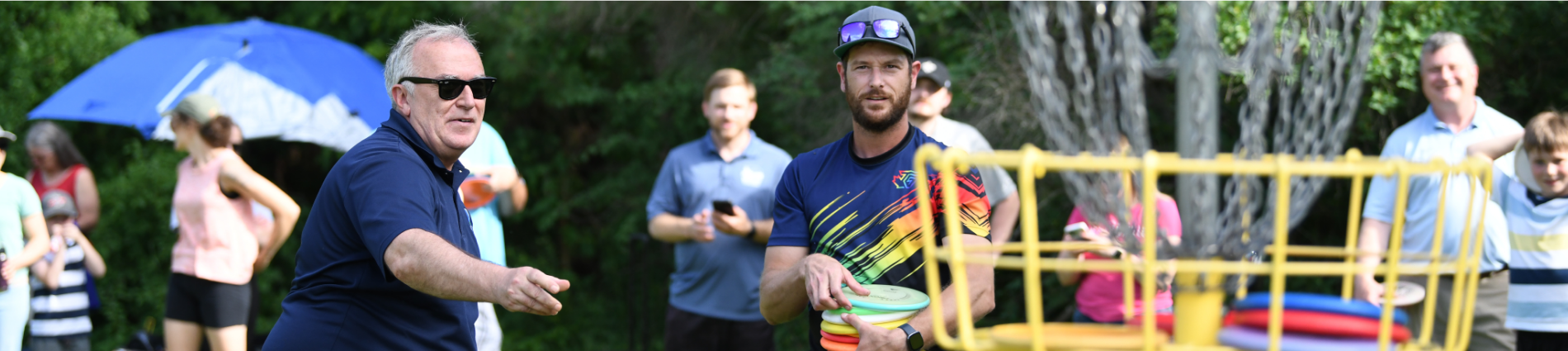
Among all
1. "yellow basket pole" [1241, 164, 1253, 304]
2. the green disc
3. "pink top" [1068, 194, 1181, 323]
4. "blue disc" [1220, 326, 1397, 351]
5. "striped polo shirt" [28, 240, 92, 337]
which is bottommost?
"striped polo shirt" [28, 240, 92, 337]

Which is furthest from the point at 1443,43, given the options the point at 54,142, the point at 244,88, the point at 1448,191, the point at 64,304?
the point at 54,142

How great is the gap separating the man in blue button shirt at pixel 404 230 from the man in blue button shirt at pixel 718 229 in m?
2.36

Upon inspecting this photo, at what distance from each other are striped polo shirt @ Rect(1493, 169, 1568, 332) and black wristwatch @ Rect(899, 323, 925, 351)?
2.76 meters

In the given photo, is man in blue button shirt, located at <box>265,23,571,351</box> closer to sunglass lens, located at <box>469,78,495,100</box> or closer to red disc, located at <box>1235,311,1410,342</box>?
sunglass lens, located at <box>469,78,495,100</box>

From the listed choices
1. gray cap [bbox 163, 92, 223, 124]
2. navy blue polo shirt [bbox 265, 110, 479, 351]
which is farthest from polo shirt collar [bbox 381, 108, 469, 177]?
gray cap [bbox 163, 92, 223, 124]

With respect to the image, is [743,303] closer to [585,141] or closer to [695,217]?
[695,217]

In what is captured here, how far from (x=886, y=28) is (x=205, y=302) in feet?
13.1

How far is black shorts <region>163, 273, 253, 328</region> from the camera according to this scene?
200 inches

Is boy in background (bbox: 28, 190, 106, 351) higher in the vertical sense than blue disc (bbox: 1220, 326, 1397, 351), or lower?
lower

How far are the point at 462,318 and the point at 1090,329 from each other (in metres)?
1.66

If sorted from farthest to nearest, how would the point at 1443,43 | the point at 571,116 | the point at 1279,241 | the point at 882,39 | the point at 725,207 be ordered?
the point at 571,116 → the point at 725,207 → the point at 1443,43 → the point at 882,39 → the point at 1279,241

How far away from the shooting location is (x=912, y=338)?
7.59ft

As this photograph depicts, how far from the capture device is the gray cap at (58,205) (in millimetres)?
5742

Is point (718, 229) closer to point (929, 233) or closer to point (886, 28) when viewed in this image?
point (886, 28)
